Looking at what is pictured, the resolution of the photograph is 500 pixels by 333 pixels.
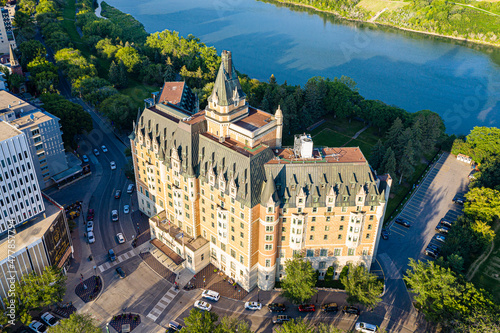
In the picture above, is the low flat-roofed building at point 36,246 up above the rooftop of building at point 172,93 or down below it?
below

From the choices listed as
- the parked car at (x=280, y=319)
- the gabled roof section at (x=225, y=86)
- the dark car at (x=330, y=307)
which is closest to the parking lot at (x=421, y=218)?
the dark car at (x=330, y=307)

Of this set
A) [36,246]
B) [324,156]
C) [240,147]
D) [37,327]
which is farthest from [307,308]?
[36,246]

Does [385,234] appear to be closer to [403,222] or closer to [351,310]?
[403,222]

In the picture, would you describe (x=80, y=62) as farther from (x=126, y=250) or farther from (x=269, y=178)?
(x=269, y=178)

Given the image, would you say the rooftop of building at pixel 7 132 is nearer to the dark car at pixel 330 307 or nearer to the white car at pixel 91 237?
the white car at pixel 91 237

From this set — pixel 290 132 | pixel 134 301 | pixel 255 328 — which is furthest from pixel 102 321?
pixel 290 132

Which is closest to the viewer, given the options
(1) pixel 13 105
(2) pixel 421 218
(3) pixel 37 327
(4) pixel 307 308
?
(3) pixel 37 327

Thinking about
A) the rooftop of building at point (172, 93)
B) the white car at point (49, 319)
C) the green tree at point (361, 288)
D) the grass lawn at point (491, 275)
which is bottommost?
the grass lawn at point (491, 275)
